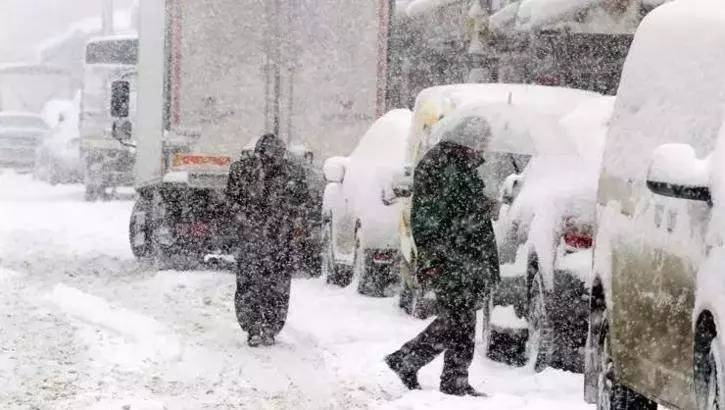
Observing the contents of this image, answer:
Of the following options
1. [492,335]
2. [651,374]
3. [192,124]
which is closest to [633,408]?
[651,374]

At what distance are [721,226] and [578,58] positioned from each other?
18573 millimetres

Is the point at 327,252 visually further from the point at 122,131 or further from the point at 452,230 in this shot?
the point at 452,230

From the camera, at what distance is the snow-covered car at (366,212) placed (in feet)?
45.3

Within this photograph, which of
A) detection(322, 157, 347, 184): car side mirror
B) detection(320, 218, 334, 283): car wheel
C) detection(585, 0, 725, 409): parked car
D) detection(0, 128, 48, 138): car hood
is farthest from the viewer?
detection(0, 128, 48, 138): car hood

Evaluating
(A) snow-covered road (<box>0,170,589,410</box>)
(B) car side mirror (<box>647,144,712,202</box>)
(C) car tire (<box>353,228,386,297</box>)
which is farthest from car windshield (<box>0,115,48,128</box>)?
(B) car side mirror (<box>647,144,712,202</box>)

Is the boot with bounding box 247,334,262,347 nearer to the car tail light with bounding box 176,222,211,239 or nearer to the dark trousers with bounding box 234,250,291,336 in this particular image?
the dark trousers with bounding box 234,250,291,336

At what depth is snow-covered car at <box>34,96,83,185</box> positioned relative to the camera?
1328 inches

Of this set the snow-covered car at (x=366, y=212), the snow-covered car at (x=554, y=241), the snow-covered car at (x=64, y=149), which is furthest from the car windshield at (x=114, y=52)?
the snow-covered car at (x=554, y=241)

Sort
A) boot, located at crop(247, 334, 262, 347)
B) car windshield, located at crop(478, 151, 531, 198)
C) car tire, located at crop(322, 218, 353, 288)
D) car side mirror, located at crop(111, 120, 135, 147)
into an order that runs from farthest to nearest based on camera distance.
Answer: car side mirror, located at crop(111, 120, 135, 147)
car tire, located at crop(322, 218, 353, 288)
boot, located at crop(247, 334, 262, 347)
car windshield, located at crop(478, 151, 531, 198)

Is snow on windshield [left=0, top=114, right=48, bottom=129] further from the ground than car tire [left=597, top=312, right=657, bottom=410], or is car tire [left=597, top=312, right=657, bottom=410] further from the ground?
car tire [left=597, top=312, right=657, bottom=410]

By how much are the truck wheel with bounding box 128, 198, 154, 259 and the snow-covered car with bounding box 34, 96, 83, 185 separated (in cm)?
1480

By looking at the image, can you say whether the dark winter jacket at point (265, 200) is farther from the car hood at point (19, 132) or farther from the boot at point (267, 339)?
the car hood at point (19, 132)

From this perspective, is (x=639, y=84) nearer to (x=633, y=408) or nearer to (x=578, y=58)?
(x=633, y=408)

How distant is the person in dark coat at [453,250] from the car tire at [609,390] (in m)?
1.54
